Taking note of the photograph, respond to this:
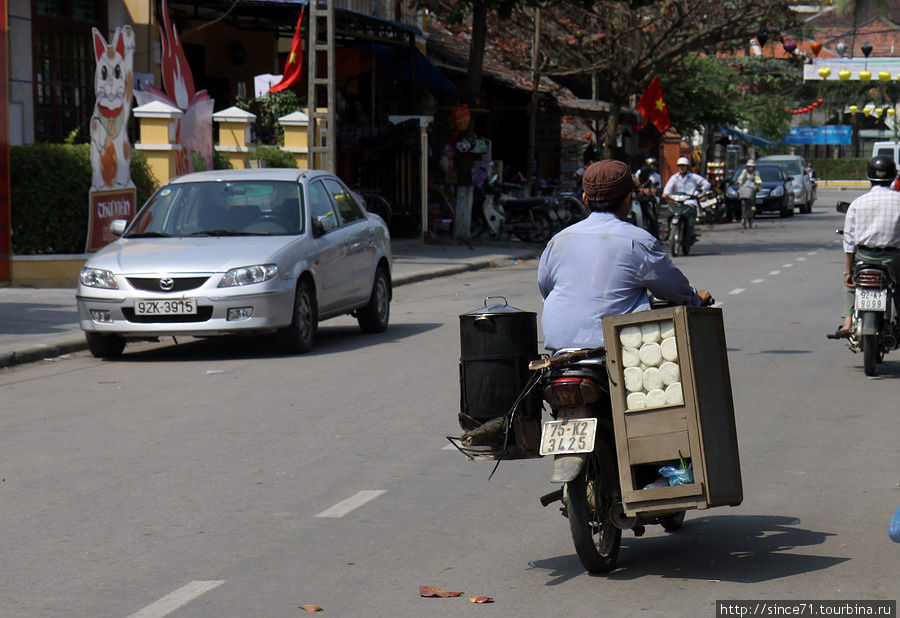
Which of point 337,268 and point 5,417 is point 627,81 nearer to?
point 337,268

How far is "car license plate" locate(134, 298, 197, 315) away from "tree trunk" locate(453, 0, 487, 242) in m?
16.2

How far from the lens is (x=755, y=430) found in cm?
900

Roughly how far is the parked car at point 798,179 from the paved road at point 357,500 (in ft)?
114

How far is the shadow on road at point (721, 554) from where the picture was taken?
18.6 ft

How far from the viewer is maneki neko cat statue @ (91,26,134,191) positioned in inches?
728

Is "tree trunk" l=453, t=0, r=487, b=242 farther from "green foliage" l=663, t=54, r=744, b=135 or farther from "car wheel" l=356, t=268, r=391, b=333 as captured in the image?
"green foliage" l=663, t=54, r=744, b=135

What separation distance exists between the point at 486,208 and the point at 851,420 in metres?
20.3

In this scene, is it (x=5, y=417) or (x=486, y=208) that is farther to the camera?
(x=486, y=208)

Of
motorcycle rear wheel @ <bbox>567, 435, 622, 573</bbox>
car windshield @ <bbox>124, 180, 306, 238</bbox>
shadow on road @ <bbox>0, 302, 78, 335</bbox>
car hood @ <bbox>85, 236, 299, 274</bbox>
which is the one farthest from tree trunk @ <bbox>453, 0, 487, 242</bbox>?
motorcycle rear wheel @ <bbox>567, 435, 622, 573</bbox>

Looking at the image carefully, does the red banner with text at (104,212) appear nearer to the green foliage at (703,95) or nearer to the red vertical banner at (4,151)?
the red vertical banner at (4,151)

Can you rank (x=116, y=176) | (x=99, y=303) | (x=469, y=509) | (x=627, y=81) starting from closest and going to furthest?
(x=469, y=509) < (x=99, y=303) < (x=116, y=176) < (x=627, y=81)

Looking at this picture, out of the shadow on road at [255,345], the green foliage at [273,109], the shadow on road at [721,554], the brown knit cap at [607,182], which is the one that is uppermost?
the green foliage at [273,109]

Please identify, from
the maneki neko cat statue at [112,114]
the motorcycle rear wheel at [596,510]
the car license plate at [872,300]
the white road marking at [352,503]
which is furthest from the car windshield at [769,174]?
the motorcycle rear wheel at [596,510]

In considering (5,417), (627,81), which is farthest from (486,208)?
(5,417)
